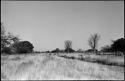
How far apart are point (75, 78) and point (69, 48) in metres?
69.6

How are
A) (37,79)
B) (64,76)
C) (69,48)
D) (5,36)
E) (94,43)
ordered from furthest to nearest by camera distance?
(69,48) → (94,43) → (5,36) → (64,76) → (37,79)

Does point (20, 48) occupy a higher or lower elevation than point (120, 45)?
lower

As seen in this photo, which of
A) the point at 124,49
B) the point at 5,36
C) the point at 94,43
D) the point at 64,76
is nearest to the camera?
the point at 64,76

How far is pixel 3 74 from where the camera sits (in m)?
6.34

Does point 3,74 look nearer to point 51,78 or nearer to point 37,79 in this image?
point 37,79

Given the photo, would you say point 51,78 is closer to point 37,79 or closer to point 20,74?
point 37,79

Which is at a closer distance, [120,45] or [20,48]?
[120,45]

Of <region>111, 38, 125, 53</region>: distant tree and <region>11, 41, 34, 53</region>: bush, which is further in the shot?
<region>111, 38, 125, 53</region>: distant tree

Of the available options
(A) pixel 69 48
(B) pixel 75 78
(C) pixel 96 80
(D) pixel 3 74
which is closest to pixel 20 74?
(D) pixel 3 74

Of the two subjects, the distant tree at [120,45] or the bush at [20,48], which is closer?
the bush at [20,48]

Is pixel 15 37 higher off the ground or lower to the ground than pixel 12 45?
higher

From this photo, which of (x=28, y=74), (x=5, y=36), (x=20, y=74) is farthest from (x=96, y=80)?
(x=5, y=36)

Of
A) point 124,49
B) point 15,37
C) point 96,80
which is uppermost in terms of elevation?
point 15,37

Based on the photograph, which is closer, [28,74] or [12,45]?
[28,74]
